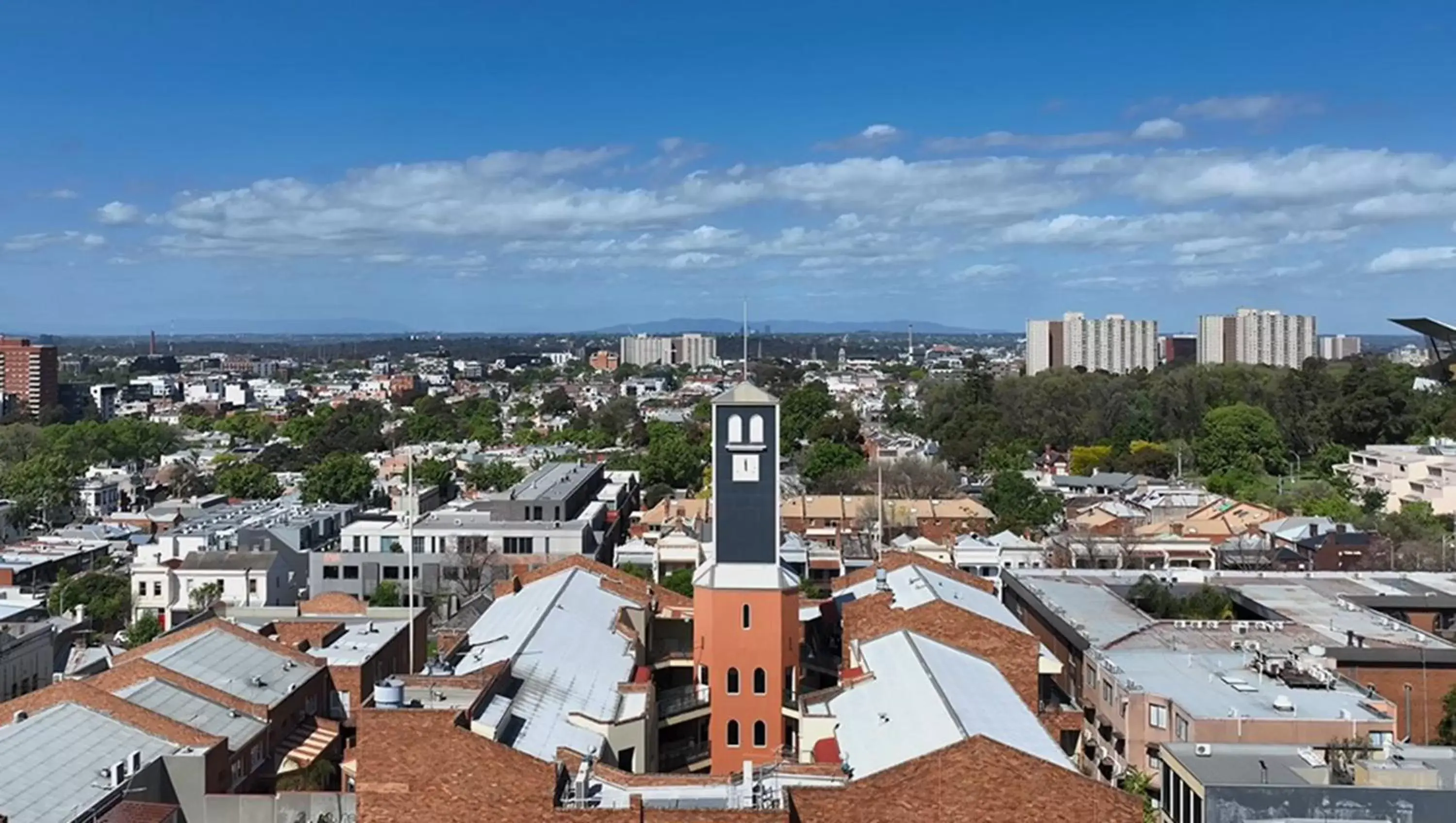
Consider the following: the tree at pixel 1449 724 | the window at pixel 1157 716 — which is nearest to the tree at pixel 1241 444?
the tree at pixel 1449 724

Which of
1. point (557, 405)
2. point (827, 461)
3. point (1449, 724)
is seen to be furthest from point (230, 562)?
point (557, 405)

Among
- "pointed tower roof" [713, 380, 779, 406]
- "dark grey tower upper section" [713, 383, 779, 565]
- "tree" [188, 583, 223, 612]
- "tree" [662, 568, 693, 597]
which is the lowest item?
"tree" [188, 583, 223, 612]

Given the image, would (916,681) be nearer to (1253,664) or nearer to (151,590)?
(1253,664)

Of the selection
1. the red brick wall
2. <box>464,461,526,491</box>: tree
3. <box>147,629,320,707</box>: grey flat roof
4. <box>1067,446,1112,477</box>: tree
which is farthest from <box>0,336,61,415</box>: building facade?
the red brick wall

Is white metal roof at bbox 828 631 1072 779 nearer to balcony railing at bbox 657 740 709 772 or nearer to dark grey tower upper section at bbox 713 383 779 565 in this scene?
dark grey tower upper section at bbox 713 383 779 565

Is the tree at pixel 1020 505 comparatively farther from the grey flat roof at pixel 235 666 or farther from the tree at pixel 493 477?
the grey flat roof at pixel 235 666

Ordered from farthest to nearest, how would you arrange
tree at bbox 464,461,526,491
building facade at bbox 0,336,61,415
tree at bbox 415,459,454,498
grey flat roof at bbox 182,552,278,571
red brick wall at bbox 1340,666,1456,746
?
building facade at bbox 0,336,61,415 < tree at bbox 464,461,526,491 < tree at bbox 415,459,454,498 < grey flat roof at bbox 182,552,278,571 < red brick wall at bbox 1340,666,1456,746

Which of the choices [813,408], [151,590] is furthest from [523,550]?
[813,408]
